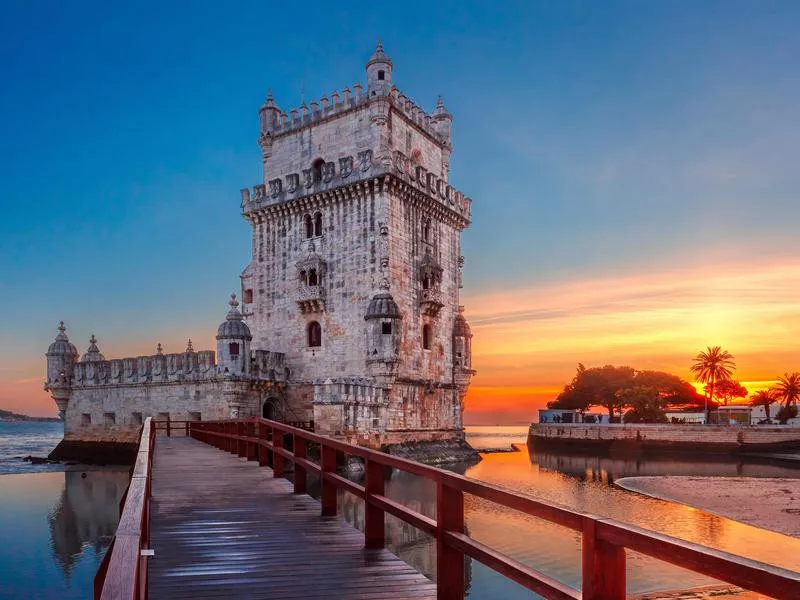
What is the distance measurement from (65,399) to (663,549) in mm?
46909

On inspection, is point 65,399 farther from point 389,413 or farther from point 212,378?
point 389,413

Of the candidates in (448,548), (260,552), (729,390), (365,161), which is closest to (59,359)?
(365,161)

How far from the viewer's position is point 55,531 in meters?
21.0

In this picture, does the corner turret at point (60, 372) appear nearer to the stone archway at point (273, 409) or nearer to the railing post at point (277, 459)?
the stone archway at point (273, 409)

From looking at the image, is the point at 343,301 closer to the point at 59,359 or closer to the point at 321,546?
the point at 59,359

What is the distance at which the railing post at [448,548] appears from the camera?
18.6 ft

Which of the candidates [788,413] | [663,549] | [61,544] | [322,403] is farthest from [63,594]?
[788,413]

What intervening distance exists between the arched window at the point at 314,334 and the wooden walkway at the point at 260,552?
77.5 ft

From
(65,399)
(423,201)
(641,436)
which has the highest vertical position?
(423,201)

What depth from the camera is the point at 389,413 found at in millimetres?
33625

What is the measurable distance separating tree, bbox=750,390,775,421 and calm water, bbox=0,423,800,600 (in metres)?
33.5

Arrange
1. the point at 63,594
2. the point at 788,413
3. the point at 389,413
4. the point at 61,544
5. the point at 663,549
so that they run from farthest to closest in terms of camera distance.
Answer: the point at 788,413 < the point at 389,413 < the point at 61,544 < the point at 63,594 < the point at 663,549

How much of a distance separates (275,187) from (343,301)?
8.52 metres

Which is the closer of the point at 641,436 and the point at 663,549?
the point at 663,549
